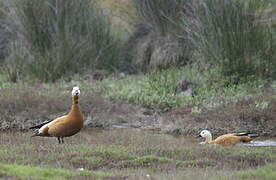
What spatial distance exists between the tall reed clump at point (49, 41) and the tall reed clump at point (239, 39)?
13.5 ft

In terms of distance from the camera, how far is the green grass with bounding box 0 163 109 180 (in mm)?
6742

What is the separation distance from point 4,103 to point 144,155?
5.80 m

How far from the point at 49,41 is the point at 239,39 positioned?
560 centimetres

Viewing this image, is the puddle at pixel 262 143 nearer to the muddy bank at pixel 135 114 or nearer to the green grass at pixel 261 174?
the muddy bank at pixel 135 114

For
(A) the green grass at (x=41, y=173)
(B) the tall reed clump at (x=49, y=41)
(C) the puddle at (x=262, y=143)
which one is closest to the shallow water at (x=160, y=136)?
(C) the puddle at (x=262, y=143)

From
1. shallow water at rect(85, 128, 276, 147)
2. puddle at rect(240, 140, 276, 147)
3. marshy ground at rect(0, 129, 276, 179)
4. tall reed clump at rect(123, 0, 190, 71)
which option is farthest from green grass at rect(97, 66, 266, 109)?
marshy ground at rect(0, 129, 276, 179)

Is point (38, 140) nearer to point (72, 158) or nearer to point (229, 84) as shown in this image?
point (72, 158)

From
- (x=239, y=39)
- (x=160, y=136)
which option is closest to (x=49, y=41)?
(x=239, y=39)

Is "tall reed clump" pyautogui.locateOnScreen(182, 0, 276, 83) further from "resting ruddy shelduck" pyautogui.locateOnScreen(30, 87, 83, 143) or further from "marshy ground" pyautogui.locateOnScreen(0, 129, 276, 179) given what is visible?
"marshy ground" pyautogui.locateOnScreen(0, 129, 276, 179)

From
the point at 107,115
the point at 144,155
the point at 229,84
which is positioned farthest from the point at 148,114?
the point at 144,155

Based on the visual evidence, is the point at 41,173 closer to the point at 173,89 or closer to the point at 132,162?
the point at 132,162

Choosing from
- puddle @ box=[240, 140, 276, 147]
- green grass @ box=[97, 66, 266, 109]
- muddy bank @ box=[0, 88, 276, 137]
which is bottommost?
puddle @ box=[240, 140, 276, 147]

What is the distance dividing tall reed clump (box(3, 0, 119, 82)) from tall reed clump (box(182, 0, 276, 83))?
4.12 meters

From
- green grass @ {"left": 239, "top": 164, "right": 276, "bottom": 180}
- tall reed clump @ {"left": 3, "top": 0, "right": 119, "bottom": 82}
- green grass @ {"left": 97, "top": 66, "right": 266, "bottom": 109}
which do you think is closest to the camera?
green grass @ {"left": 239, "top": 164, "right": 276, "bottom": 180}
